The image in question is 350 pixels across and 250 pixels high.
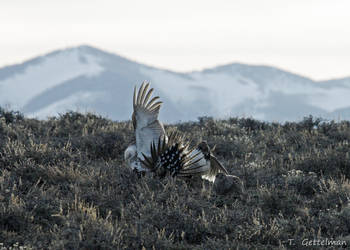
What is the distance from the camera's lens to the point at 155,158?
7.72 m

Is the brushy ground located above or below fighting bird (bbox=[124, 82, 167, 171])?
below

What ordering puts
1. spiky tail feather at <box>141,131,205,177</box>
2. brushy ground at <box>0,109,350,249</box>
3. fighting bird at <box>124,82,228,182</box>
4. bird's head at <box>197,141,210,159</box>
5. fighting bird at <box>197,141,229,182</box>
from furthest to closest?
1. fighting bird at <box>197,141,229,182</box>
2. bird's head at <box>197,141,210,159</box>
3. fighting bird at <box>124,82,228,182</box>
4. spiky tail feather at <box>141,131,205,177</box>
5. brushy ground at <box>0,109,350,249</box>

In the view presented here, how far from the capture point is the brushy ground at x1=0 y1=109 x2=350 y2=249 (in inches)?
228

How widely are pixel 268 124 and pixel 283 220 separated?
8.56m

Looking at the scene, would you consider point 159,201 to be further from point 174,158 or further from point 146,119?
point 146,119

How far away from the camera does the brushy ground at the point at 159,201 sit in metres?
5.79

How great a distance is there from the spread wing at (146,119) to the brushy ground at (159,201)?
0.60 m

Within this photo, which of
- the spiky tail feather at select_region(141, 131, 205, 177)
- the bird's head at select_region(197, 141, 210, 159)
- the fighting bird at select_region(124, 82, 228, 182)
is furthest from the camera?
the bird's head at select_region(197, 141, 210, 159)

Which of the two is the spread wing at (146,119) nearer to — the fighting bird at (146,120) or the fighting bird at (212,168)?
the fighting bird at (146,120)

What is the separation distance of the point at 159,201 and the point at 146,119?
4.39ft

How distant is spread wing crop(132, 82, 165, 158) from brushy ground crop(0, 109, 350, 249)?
1.96ft
